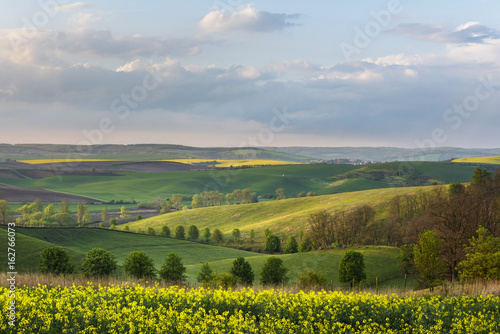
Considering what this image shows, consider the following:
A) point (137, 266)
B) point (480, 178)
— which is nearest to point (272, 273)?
point (137, 266)

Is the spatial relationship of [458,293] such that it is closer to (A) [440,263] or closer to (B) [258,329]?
(B) [258,329]

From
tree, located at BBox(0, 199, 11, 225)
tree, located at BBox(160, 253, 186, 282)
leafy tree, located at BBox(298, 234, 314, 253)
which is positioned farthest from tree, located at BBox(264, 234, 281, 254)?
tree, located at BBox(0, 199, 11, 225)

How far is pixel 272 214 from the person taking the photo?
503 feet

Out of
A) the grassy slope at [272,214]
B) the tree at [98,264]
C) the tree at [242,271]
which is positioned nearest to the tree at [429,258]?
the tree at [242,271]

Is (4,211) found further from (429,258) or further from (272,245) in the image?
(429,258)

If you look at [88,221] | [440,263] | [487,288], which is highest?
[487,288]

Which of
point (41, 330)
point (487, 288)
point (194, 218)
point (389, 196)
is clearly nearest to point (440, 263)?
point (487, 288)

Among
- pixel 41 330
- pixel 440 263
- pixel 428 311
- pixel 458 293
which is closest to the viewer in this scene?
pixel 41 330

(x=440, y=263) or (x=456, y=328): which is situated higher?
(x=456, y=328)

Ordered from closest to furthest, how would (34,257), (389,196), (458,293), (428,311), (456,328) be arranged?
(456,328) → (428,311) → (458,293) → (34,257) → (389,196)

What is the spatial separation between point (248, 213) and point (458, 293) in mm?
136578

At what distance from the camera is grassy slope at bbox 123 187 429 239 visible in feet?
437

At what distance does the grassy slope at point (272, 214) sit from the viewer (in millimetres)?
133125

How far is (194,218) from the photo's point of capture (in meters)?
159
